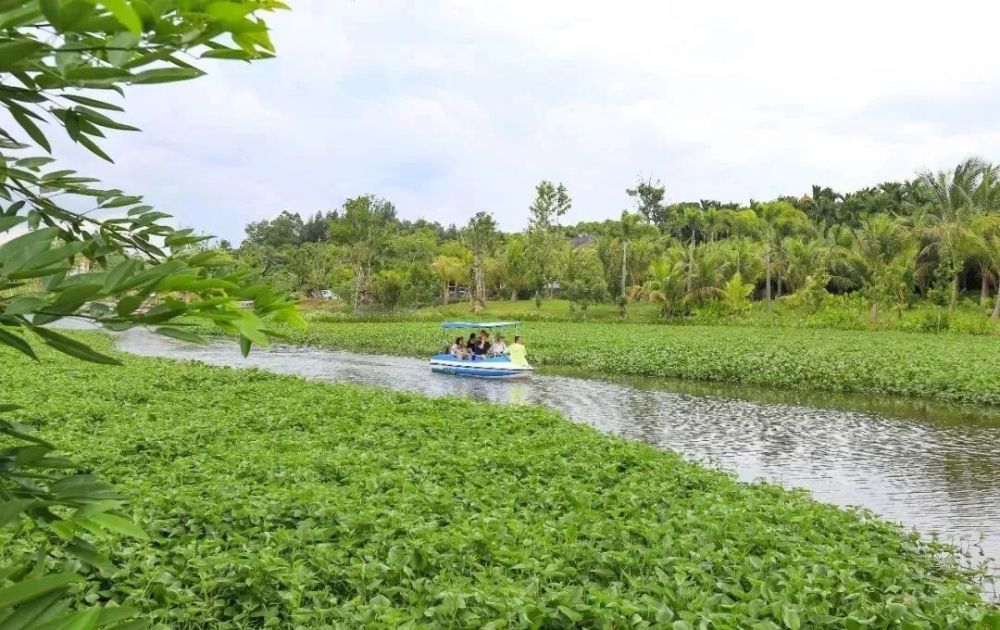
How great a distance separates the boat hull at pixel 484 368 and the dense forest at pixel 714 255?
7555mm

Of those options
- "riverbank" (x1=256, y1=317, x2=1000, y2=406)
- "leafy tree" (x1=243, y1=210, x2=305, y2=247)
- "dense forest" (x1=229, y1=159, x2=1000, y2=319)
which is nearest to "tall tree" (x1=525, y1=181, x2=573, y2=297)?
"dense forest" (x1=229, y1=159, x2=1000, y2=319)

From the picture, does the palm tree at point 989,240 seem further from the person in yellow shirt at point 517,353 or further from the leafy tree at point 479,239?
the leafy tree at point 479,239

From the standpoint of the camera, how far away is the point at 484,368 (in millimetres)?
19500

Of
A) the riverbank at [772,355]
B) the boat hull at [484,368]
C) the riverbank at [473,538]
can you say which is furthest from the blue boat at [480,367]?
the riverbank at [473,538]

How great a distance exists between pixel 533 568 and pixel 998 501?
6.53 meters

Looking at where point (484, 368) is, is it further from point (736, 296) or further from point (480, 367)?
point (736, 296)

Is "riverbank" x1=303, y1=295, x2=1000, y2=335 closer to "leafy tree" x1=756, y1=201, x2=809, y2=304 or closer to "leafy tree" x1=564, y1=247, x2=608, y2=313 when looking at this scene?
"leafy tree" x1=564, y1=247, x2=608, y2=313

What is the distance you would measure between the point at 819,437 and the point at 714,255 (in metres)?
27.7

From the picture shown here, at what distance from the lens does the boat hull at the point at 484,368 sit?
19359 mm

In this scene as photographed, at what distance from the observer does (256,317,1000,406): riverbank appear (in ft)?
55.7

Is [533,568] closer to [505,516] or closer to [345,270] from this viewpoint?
[505,516]

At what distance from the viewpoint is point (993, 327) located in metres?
28.6

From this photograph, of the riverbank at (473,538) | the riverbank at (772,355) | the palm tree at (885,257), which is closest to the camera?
the riverbank at (473,538)

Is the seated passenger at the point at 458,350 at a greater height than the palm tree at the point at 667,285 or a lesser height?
lesser
